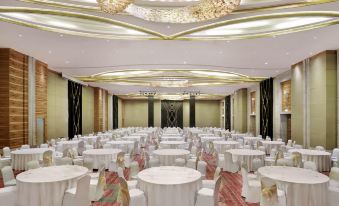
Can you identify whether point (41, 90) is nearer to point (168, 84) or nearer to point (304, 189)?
point (168, 84)

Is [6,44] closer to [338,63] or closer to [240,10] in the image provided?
[240,10]

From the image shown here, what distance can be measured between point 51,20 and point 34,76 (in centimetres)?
501

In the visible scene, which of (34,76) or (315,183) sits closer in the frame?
(315,183)

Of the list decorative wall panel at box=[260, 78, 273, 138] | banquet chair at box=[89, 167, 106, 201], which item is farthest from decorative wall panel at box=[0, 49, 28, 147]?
decorative wall panel at box=[260, 78, 273, 138]

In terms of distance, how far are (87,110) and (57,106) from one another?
5950mm

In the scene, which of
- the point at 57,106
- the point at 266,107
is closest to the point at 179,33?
the point at 57,106

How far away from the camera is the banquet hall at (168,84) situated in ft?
16.9

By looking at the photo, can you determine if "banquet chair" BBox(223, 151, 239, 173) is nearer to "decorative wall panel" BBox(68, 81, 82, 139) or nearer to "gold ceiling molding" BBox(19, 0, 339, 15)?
"gold ceiling molding" BBox(19, 0, 339, 15)

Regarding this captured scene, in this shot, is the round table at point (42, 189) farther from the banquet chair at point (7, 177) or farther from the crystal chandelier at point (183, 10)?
the crystal chandelier at point (183, 10)

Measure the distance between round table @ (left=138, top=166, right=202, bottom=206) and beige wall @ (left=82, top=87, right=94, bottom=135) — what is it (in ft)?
55.9

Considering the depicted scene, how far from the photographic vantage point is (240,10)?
662 cm

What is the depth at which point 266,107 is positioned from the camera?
1867cm

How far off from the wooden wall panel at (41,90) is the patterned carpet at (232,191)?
561cm

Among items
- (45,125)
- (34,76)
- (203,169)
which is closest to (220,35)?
(203,169)
